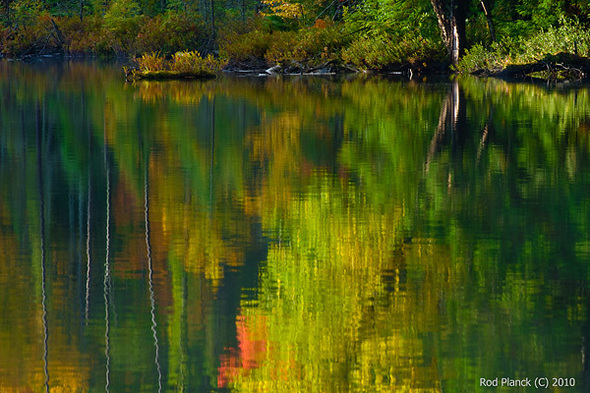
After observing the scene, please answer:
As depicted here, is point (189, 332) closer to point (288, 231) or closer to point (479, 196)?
point (288, 231)

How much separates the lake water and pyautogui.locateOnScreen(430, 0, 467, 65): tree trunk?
21239mm

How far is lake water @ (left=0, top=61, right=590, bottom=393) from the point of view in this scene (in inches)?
203

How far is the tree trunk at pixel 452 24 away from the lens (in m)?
37.2

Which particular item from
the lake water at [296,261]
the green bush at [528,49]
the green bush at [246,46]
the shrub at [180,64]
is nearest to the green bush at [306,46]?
the green bush at [246,46]

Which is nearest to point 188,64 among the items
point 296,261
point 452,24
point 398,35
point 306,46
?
point 306,46

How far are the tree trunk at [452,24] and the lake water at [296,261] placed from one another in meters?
21.2

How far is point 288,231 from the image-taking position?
28.3 feet

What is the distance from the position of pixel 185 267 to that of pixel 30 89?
24275 millimetres

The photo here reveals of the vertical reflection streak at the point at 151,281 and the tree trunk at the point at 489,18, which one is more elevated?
the tree trunk at the point at 489,18

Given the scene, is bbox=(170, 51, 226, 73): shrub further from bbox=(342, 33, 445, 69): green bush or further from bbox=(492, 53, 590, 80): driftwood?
bbox=(492, 53, 590, 80): driftwood

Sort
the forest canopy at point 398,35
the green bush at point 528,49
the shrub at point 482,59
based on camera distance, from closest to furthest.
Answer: the green bush at point 528,49 → the shrub at point 482,59 → the forest canopy at point 398,35

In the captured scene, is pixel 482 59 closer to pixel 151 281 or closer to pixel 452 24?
pixel 452 24

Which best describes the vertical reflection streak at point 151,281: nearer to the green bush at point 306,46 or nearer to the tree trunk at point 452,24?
the tree trunk at point 452,24

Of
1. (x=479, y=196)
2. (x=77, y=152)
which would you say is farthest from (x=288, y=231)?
(x=77, y=152)
